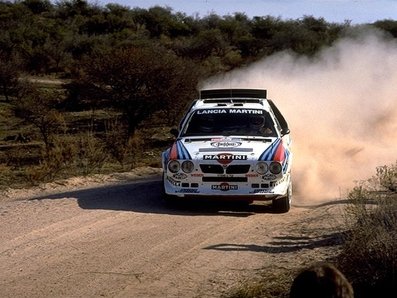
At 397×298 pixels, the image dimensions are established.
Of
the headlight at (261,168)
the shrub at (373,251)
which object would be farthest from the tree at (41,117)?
the shrub at (373,251)

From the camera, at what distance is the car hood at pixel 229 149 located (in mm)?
10852

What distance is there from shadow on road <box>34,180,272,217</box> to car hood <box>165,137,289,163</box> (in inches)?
31.2

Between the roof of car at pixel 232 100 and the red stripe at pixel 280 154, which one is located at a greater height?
the roof of car at pixel 232 100

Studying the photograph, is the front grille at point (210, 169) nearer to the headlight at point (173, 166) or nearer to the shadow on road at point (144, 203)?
the headlight at point (173, 166)

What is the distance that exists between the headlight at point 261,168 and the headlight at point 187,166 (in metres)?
0.95

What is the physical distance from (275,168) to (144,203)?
2187 millimetres

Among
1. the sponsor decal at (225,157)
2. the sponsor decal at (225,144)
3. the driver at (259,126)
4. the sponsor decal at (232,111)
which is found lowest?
the sponsor decal at (225,157)

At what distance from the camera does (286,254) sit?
835cm

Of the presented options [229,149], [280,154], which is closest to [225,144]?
[229,149]

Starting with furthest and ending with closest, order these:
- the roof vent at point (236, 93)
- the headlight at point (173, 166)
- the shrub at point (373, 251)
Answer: the roof vent at point (236, 93) < the headlight at point (173, 166) < the shrub at point (373, 251)

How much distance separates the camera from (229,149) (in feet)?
36.2

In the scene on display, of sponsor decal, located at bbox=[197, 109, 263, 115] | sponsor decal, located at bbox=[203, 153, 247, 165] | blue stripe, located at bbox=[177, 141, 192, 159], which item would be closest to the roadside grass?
sponsor decal, located at bbox=[197, 109, 263, 115]

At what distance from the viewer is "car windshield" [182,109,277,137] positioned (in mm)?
11992

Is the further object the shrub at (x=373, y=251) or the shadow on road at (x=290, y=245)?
the shadow on road at (x=290, y=245)
